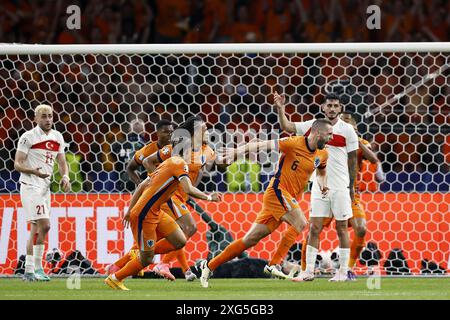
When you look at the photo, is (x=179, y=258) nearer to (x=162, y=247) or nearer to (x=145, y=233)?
(x=162, y=247)

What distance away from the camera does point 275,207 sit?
10.1 meters

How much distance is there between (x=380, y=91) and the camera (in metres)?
12.9

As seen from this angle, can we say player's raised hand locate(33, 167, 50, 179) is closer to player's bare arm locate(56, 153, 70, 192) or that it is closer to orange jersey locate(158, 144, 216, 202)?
player's bare arm locate(56, 153, 70, 192)

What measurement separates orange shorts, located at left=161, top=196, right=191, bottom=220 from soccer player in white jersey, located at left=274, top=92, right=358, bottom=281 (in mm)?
1321

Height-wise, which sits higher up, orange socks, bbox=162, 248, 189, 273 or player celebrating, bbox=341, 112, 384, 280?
player celebrating, bbox=341, 112, 384, 280

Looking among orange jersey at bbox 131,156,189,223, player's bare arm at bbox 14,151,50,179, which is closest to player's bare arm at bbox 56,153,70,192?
player's bare arm at bbox 14,151,50,179

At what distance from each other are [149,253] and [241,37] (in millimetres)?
6882

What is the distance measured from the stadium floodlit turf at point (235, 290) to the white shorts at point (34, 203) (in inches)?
26.6

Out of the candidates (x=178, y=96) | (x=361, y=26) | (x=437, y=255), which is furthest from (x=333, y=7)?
(x=437, y=255)

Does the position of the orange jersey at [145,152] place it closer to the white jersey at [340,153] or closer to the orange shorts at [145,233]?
the white jersey at [340,153]

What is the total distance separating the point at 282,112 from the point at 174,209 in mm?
1601

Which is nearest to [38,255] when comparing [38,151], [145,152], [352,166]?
[38,151]

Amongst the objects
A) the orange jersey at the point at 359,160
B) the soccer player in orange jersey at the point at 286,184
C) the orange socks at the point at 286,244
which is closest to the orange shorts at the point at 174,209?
the soccer player in orange jersey at the point at 286,184

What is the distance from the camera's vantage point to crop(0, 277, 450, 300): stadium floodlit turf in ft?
28.8
